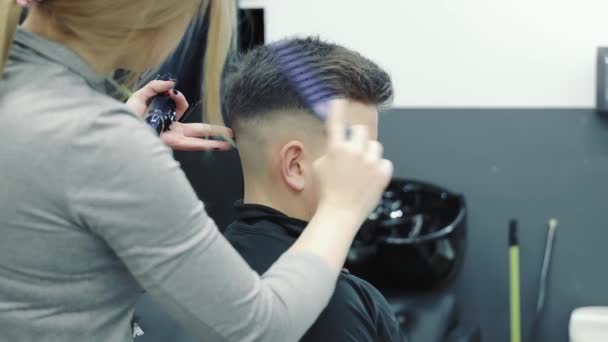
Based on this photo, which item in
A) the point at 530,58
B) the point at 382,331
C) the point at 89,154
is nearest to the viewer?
the point at 89,154

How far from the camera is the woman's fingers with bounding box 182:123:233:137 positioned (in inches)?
54.1

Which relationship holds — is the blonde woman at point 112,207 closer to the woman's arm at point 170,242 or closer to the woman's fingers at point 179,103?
the woman's arm at point 170,242

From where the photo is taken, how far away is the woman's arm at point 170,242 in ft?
2.59

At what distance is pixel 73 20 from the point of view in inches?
34.1

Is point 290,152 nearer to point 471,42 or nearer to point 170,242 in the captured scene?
point 170,242

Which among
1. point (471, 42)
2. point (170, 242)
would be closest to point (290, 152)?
point (170, 242)

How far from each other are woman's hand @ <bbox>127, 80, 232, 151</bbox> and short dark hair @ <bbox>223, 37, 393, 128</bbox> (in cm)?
5

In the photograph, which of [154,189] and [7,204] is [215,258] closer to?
[154,189]

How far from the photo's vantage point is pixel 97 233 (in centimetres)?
83

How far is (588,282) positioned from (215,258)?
2.64 meters

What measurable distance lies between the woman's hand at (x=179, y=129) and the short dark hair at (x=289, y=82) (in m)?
0.05

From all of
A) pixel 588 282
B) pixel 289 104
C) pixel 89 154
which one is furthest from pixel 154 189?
pixel 588 282

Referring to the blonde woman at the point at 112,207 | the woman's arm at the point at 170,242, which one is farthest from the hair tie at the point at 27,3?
the woman's arm at the point at 170,242

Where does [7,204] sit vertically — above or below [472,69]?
above
